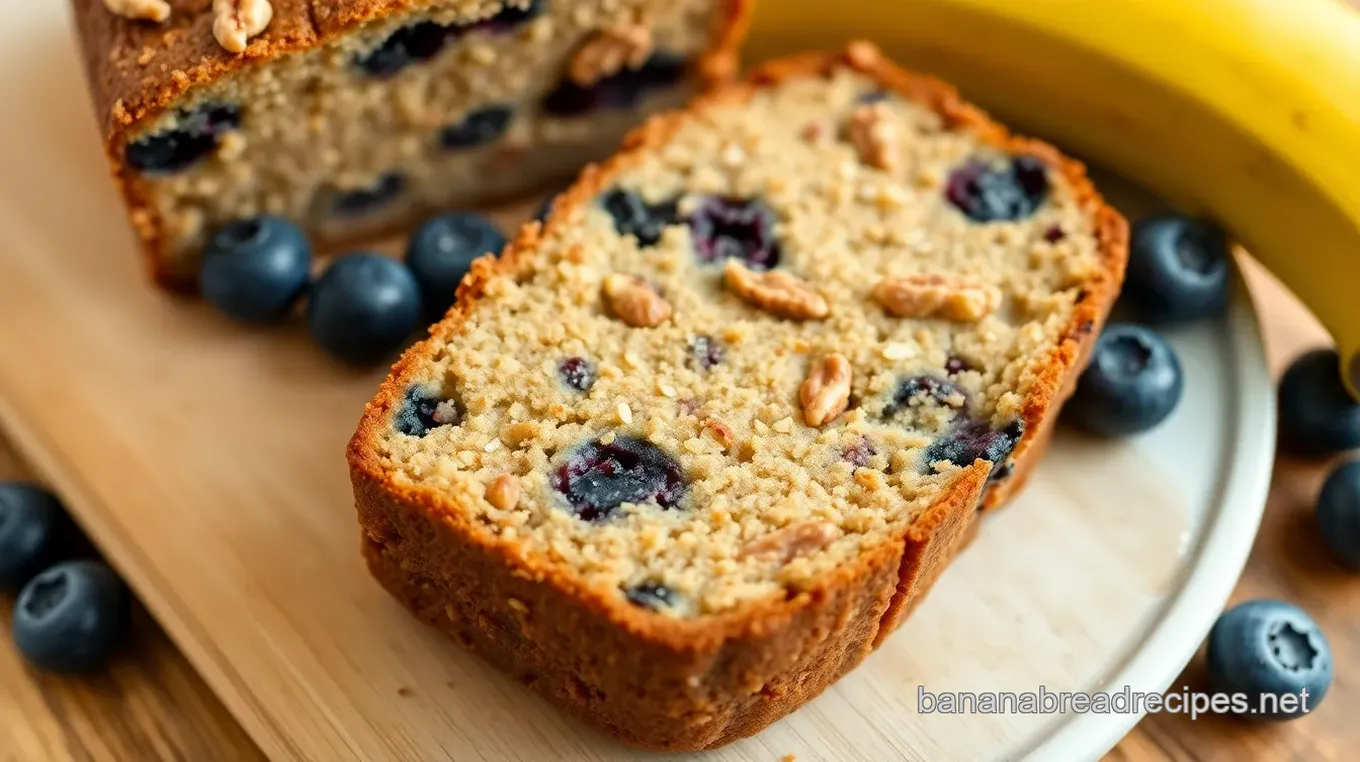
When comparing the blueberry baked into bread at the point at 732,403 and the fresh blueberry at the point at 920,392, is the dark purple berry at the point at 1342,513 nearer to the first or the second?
the blueberry baked into bread at the point at 732,403

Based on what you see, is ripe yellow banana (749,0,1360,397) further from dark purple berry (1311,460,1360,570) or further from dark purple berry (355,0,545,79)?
dark purple berry (355,0,545,79)

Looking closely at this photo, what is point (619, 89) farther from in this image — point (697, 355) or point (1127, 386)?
point (1127, 386)

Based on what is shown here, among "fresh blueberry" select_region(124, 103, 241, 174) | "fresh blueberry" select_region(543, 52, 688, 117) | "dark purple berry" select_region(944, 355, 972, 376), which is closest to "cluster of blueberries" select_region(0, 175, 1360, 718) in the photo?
"dark purple berry" select_region(944, 355, 972, 376)

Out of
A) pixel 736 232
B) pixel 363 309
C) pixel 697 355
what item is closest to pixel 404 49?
pixel 363 309

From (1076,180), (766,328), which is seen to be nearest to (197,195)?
(766,328)

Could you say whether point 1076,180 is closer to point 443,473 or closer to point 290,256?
point 443,473

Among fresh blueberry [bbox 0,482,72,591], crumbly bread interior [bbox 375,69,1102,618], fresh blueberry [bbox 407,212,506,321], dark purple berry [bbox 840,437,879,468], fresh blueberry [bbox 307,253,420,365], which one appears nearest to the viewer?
crumbly bread interior [bbox 375,69,1102,618]

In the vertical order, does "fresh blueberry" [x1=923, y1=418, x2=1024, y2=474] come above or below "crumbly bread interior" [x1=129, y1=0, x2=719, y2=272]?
below
